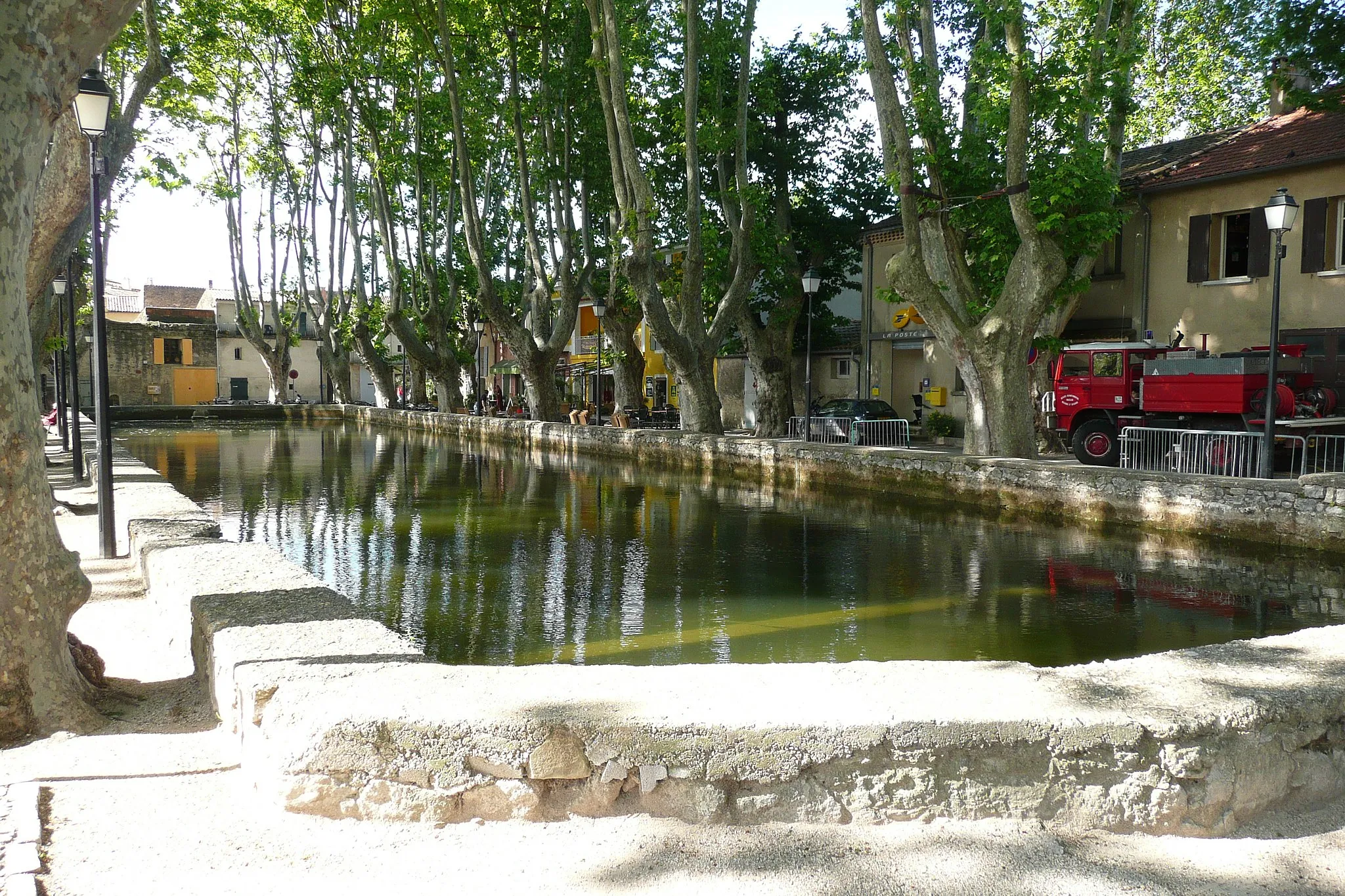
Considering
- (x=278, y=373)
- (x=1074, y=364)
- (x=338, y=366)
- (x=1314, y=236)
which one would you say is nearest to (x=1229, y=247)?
(x=1314, y=236)

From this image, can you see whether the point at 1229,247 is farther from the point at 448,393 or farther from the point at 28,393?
the point at 448,393

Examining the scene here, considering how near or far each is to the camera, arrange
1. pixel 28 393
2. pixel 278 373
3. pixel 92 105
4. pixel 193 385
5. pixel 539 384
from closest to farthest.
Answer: pixel 28 393 → pixel 92 105 → pixel 539 384 → pixel 278 373 → pixel 193 385

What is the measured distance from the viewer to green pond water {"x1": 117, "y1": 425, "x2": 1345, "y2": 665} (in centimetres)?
702

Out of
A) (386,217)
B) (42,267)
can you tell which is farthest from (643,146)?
(42,267)

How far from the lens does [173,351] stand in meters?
57.5

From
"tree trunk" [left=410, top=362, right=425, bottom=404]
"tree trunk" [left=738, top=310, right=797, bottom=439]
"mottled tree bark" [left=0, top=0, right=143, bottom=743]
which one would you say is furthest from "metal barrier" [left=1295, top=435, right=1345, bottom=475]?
"tree trunk" [left=410, top=362, right=425, bottom=404]

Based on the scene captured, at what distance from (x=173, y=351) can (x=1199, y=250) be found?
175 feet

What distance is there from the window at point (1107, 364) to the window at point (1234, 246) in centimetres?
456

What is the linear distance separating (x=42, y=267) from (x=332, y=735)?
5977 mm

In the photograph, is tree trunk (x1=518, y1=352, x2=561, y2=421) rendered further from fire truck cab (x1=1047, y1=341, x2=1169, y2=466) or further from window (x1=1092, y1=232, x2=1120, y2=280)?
fire truck cab (x1=1047, y1=341, x2=1169, y2=466)

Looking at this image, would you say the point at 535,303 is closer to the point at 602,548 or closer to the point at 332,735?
the point at 602,548

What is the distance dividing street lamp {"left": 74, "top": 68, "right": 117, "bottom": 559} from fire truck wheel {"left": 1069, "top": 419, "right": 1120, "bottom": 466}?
45.0 feet

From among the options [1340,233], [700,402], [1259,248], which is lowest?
[700,402]

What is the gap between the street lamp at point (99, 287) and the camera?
7379 mm
